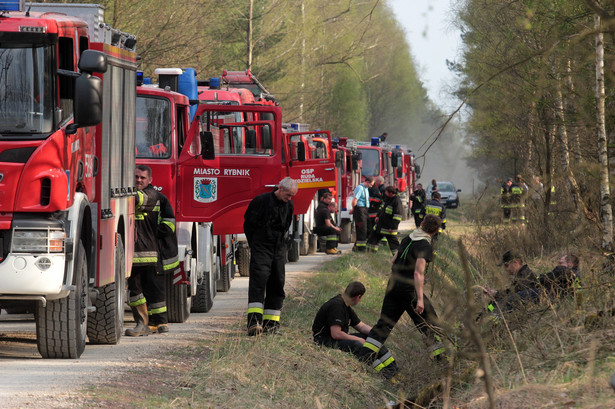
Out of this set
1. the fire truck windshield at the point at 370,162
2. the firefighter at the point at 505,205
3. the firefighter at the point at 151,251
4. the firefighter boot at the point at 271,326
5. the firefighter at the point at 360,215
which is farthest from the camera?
the fire truck windshield at the point at 370,162

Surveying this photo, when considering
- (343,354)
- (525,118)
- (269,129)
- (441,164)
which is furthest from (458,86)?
(441,164)

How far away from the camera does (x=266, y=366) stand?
372 inches

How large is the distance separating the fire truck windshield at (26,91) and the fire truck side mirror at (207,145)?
4063 mm

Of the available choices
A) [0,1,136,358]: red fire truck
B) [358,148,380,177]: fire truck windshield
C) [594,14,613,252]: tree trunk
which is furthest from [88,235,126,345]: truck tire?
[358,148,380,177]: fire truck windshield

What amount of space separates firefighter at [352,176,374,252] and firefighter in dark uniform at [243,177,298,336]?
41.1 feet

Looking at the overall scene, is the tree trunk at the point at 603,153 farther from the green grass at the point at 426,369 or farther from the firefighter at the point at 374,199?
the firefighter at the point at 374,199

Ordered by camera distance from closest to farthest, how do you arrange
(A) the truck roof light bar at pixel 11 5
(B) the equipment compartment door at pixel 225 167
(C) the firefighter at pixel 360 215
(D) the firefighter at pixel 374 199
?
(A) the truck roof light bar at pixel 11 5 → (B) the equipment compartment door at pixel 225 167 → (C) the firefighter at pixel 360 215 → (D) the firefighter at pixel 374 199

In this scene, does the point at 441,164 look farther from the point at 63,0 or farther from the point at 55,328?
the point at 55,328

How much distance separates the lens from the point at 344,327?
1086 centimetres

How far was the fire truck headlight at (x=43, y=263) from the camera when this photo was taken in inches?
333

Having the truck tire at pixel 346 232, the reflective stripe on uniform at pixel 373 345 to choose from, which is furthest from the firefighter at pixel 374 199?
the reflective stripe on uniform at pixel 373 345

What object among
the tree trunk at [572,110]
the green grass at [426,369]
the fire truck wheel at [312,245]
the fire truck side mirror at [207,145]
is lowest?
the green grass at [426,369]

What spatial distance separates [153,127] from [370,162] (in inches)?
916

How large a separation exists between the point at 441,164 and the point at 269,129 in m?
154
